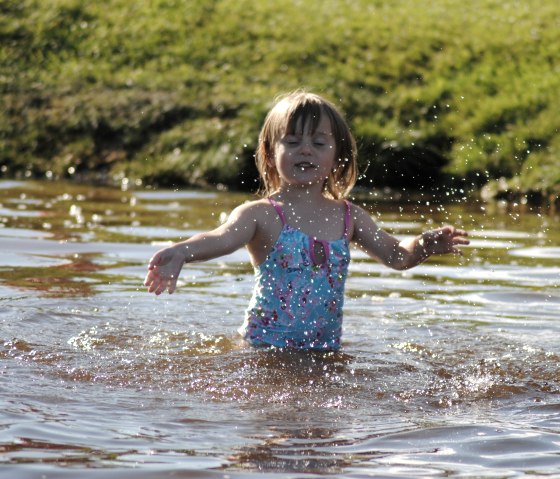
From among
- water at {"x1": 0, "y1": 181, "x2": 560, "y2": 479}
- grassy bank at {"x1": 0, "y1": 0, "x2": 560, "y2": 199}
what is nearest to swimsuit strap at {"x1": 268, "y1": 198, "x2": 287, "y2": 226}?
water at {"x1": 0, "y1": 181, "x2": 560, "y2": 479}

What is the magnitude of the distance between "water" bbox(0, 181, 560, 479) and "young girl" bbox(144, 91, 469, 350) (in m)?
0.20

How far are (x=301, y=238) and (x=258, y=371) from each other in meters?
0.77

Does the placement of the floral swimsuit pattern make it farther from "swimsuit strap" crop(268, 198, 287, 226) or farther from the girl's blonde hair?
the girl's blonde hair

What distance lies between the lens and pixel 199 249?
486cm

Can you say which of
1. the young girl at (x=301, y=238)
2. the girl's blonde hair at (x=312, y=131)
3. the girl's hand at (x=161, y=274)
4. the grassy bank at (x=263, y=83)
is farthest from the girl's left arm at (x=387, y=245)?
the grassy bank at (x=263, y=83)

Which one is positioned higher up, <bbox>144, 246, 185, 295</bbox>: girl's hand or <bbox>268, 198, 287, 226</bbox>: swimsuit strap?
<bbox>268, 198, 287, 226</bbox>: swimsuit strap

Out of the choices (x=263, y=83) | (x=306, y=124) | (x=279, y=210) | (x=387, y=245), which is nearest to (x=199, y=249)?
(x=279, y=210)

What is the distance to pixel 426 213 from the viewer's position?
1055cm

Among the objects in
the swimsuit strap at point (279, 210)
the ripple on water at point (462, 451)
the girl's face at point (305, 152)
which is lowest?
the ripple on water at point (462, 451)

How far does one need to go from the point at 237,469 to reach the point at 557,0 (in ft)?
49.1

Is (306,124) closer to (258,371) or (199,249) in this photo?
(199,249)

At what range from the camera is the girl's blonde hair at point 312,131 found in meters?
5.41

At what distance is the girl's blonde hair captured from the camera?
5.41 meters

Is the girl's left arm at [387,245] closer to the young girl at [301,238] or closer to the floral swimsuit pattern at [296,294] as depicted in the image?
the young girl at [301,238]
